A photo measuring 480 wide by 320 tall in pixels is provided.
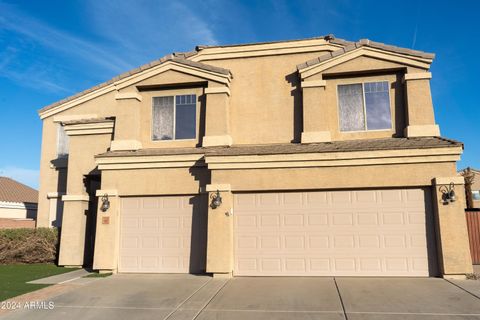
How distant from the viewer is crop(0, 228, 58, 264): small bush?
48.7 feet

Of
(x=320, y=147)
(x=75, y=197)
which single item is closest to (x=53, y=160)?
(x=75, y=197)

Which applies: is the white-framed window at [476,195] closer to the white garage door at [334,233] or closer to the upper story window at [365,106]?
the upper story window at [365,106]

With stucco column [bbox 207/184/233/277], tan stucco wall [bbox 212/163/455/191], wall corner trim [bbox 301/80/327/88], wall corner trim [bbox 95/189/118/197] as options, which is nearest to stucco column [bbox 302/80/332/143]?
wall corner trim [bbox 301/80/327/88]

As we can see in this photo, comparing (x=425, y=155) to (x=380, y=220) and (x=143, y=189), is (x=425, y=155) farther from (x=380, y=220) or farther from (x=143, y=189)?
(x=143, y=189)

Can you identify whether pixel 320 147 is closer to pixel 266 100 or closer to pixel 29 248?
pixel 266 100

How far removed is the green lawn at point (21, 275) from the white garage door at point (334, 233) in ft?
18.4

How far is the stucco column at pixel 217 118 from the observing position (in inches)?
515

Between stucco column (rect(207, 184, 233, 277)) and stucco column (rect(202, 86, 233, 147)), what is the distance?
1824 mm

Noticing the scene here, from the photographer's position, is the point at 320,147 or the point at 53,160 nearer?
the point at 320,147

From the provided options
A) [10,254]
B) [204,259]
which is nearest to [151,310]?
[204,259]

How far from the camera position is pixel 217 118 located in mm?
13273

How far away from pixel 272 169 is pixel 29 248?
9.57 metres

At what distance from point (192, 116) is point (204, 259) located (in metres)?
4.76

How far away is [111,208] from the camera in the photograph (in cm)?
1275
